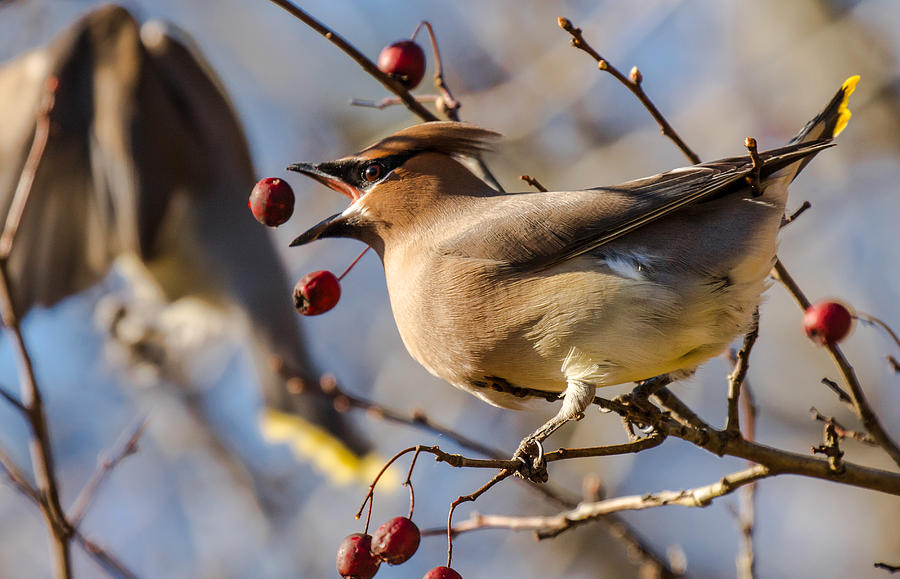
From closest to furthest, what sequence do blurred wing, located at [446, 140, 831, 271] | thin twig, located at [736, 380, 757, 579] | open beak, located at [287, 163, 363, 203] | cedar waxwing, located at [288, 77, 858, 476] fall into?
cedar waxwing, located at [288, 77, 858, 476] → blurred wing, located at [446, 140, 831, 271] → open beak, located at [287, 163, 363, 203] → thin twig, located at [736, 380, 757, 579]

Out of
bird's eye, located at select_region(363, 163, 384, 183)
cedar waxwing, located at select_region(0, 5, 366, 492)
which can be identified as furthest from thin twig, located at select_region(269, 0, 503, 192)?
cedar waxwing, located at select_region(0, 5, 366, 492)

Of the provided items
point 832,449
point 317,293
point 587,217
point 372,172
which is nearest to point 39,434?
point 317,293

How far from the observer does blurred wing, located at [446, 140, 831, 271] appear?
2.61 m

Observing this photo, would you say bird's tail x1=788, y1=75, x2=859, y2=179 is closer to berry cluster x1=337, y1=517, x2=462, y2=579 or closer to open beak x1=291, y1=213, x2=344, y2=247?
open beak x1=291, y1=213, x2=344, y2=247

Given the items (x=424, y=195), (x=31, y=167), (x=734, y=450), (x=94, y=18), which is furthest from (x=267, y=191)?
(x=94, y=18)

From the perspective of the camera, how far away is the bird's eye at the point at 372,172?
2850 mm

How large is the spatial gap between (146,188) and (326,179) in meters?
3.49

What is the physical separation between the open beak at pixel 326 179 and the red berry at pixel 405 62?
0.36m

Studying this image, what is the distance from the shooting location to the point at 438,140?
2822 mm

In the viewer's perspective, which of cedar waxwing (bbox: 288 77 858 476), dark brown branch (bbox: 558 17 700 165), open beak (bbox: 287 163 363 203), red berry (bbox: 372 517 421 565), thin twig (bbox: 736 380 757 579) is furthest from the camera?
thin twig (bbox: 736 380 757 579)

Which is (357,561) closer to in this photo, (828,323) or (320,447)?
(828,323)

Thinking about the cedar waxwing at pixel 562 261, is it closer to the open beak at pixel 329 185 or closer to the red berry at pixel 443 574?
the open beak at pixel 329 185

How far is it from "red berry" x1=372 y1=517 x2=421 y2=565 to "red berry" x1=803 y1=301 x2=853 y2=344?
106 centimetres

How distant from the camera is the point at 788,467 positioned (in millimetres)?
2375
